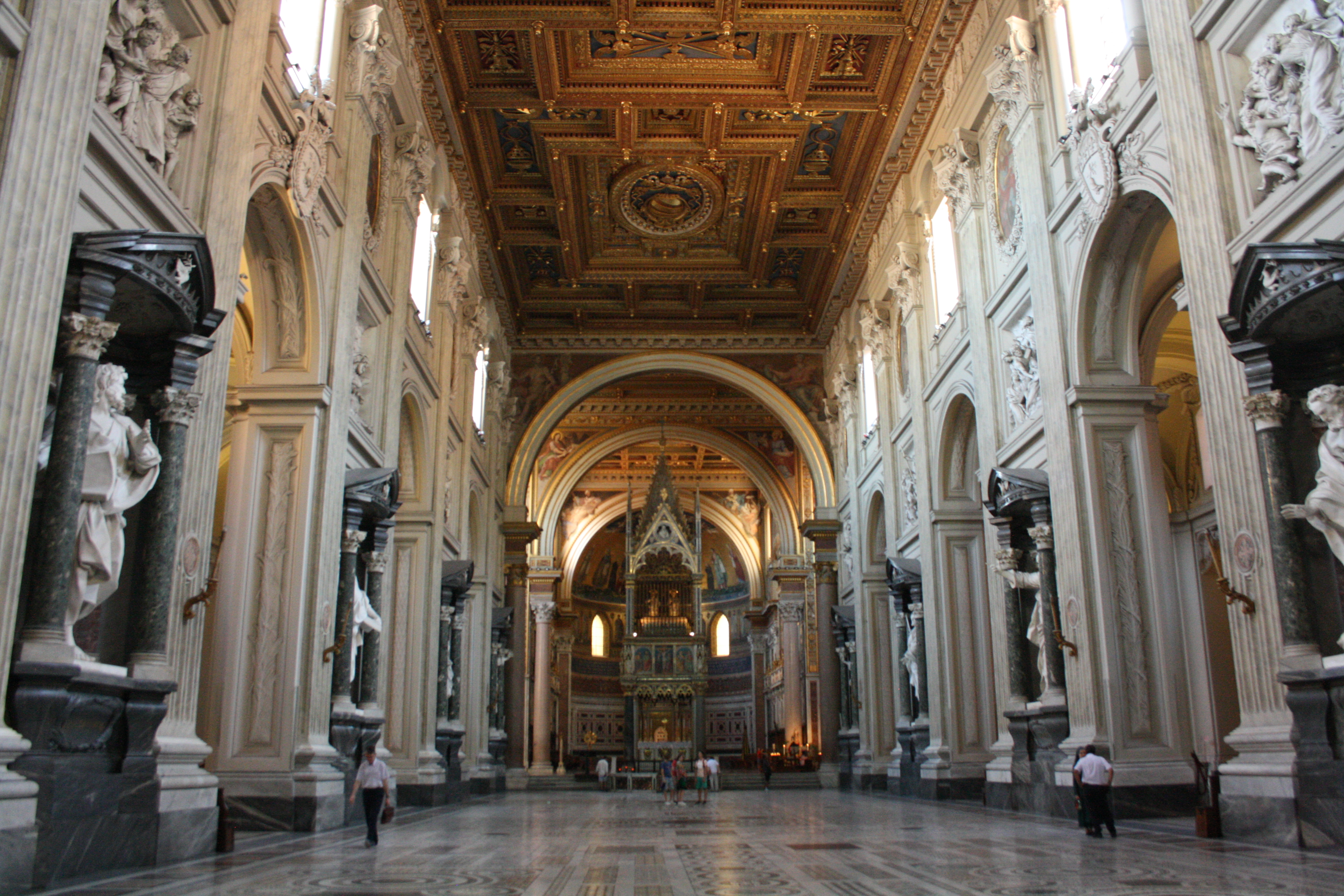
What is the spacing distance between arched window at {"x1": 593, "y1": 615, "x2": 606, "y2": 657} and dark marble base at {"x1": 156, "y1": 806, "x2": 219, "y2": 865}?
3630 centimetres

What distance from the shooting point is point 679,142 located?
20125 millimetres

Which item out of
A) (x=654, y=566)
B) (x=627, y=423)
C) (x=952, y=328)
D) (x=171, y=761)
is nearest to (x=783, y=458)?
(x=627, y=423)

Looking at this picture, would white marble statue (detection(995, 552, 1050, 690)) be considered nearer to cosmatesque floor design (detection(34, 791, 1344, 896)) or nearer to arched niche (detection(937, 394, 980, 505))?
cosmatesque floor design (detection(34, 791, 1344, 896))


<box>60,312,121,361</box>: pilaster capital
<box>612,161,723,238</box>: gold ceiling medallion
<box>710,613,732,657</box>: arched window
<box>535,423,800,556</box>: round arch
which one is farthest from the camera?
<box>710,613,732,657</box>: arched window

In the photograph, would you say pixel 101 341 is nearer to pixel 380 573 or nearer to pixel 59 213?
pixel 59 213

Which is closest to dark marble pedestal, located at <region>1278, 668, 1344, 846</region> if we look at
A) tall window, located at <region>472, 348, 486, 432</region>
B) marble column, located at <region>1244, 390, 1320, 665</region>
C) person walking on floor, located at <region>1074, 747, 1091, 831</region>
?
marble column, located at <region>1244, 390, 1320, 665</region>

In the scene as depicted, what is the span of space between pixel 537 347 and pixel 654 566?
1441 centimetres

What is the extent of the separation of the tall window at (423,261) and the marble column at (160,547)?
9.37 meters

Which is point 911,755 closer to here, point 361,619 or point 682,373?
point 361,619

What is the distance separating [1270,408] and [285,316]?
9.34m

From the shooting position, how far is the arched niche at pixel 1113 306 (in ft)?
39.2

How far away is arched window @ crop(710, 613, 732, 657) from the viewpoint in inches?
1750

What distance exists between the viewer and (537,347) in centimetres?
2791

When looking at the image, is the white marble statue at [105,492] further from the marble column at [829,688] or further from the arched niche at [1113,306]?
the marble column at [829,688]
